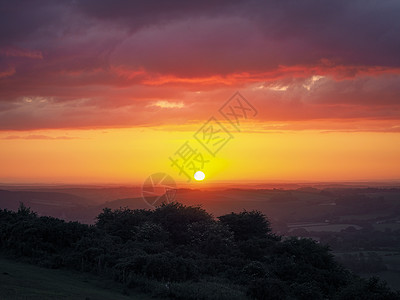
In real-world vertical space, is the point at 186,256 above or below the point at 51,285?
below

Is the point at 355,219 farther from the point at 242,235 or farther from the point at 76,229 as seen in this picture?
the point at 76,229

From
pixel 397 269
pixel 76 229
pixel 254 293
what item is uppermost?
pixel 76 229

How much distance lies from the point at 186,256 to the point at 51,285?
11.6 meters

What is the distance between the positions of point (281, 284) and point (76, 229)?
40.5ft

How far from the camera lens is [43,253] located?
24.1 metres

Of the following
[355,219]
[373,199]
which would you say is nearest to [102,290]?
[355,219]

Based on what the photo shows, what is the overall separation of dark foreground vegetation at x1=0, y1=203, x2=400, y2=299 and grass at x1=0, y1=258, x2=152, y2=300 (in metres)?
0.82

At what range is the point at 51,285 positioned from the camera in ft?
58.9

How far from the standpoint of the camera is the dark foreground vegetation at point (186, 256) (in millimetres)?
21453

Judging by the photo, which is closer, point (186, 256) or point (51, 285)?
point (51, 285)

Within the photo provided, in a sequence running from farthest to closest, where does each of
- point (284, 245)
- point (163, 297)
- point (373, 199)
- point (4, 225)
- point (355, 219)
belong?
point (373, 199)
point (355, 219)
point (284, 245)
point (4, 225)
point (163, 297)

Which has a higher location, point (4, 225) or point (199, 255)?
point (4, 225)

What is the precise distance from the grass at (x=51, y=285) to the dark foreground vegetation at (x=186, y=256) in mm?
816

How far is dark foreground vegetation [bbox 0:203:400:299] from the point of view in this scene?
70.4 ft
